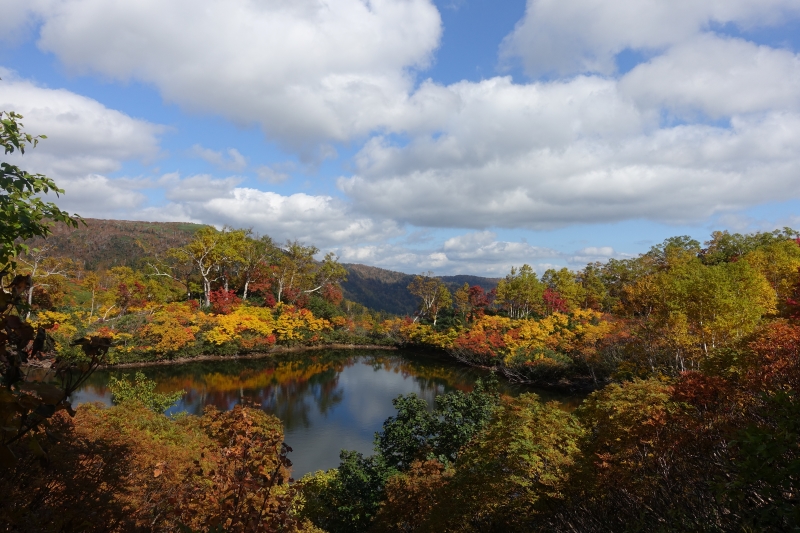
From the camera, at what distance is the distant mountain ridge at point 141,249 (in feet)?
235

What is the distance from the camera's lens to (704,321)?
48.2 feet

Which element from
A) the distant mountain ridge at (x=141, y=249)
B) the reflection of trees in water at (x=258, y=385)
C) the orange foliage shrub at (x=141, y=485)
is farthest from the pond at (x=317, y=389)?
the distant mountain ridge at (x=141, y=249)

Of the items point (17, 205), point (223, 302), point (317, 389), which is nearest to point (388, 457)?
point (17, 205)

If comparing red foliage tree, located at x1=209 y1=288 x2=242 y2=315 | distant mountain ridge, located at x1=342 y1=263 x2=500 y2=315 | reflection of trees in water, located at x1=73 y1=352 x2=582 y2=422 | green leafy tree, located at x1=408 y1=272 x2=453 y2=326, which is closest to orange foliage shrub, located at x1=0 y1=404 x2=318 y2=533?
reflection of trees in water, located at x1=73 y1=352 x2=582 y2=422

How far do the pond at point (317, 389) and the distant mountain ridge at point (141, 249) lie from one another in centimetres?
1787

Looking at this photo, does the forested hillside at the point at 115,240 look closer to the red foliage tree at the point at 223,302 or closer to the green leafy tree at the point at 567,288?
the red foliage tree at the point at 223,302

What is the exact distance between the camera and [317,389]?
76.3 ft

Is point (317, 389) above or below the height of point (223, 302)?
below

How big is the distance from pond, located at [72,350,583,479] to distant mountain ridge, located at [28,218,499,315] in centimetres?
1787

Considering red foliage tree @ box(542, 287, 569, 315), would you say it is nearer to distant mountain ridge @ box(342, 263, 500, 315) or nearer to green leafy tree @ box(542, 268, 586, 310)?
green leafy tree @ box(542, 268, 586, 310)

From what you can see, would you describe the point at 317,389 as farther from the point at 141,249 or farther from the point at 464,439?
the point at 141,249

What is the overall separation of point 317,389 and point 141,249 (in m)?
70.1

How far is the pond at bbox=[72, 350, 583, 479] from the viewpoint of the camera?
53.0 feet

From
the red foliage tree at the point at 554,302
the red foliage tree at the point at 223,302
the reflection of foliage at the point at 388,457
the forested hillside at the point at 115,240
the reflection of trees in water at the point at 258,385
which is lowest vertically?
the reflection of trees in water at the point at 258,385
